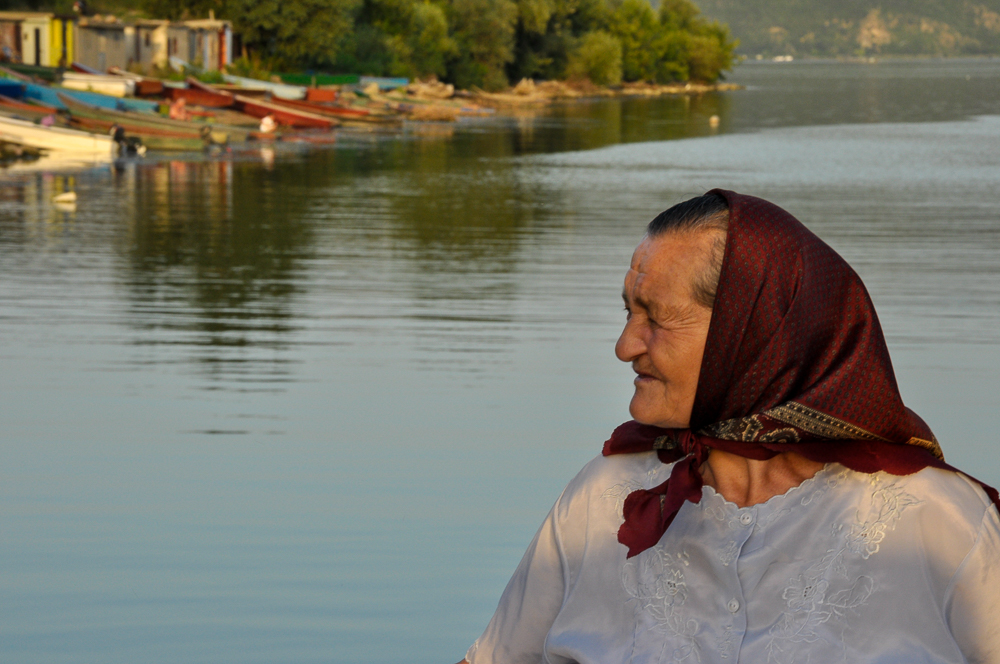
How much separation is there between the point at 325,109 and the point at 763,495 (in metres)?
38.7

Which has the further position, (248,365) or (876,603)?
(248,365)

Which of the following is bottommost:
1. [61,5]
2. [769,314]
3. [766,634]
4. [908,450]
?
[766,634]

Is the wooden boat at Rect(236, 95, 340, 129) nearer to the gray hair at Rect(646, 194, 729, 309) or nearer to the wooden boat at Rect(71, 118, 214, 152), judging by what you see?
the wooden boat at Rect(71, 118, 214, 152)

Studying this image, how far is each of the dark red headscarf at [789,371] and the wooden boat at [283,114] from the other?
1310 inches

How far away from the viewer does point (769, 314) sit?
5.27ft

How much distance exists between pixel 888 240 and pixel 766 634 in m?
13.6

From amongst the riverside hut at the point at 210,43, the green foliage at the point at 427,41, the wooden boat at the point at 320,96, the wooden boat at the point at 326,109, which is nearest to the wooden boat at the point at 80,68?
the wooden boat at the point at 326,109

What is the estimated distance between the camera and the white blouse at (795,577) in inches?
65.4

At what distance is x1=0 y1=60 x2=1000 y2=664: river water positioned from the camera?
160 inches

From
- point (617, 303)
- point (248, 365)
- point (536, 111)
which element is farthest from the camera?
point (536, 111)

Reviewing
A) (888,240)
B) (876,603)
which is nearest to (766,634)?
(876,603)

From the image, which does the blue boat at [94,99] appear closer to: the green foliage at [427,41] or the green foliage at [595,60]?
the green foliage at [427,41]

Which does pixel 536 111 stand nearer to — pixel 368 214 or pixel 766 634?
pixel 368 214

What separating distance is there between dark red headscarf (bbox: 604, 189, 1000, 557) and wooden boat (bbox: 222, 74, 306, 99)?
125 feet
